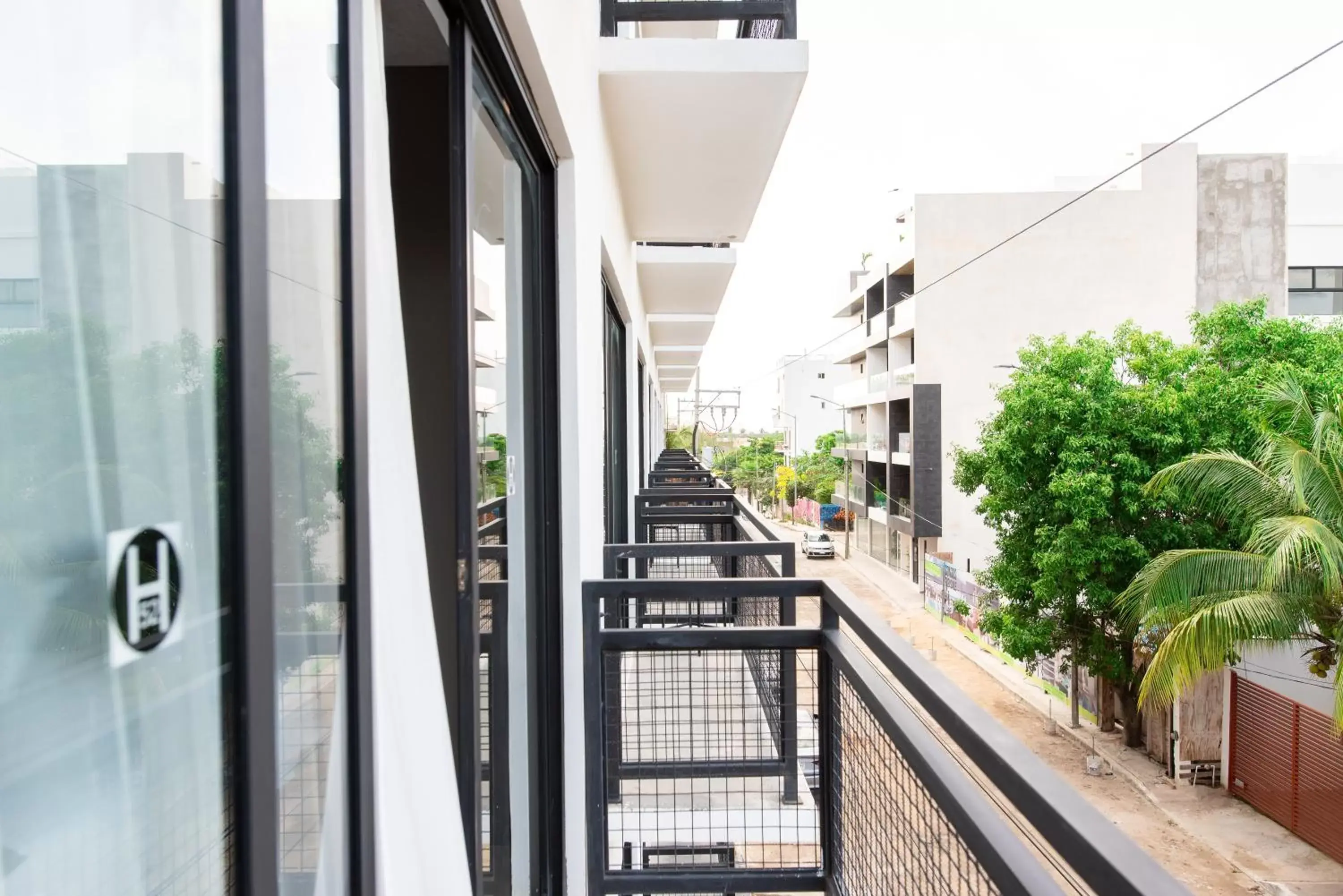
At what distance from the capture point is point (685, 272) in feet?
19.2

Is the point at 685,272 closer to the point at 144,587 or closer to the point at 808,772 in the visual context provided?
the point at 808,772

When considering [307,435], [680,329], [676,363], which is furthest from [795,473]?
[307,435]

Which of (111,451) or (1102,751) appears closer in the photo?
(111,451)

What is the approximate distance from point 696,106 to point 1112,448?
10.2m

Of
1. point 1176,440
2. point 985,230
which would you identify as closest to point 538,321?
point 1176,440

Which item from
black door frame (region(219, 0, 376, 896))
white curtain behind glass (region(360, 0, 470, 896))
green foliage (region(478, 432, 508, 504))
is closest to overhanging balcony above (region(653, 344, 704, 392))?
green foliage (region(478, 432, 508, 504))

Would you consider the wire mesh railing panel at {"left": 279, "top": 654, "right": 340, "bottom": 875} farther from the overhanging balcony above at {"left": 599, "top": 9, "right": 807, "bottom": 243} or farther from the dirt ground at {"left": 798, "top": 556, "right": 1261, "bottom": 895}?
the dirt ground at {"left": 798, "top": 556, "right": 1261, "bottom": 895}

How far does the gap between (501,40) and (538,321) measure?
67 cm

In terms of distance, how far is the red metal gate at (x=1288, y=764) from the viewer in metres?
8.41

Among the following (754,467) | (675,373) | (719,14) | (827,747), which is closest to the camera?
(827,747)

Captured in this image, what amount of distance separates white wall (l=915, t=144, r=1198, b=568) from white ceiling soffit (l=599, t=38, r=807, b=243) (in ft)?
54.0

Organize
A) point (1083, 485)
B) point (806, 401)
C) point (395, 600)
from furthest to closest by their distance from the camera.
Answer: point (806, 401), point (1083, 485), point (395, 600)

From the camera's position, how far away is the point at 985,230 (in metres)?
19.0

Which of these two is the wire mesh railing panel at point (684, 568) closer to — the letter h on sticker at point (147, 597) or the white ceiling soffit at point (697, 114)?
the white ceiling soffit at point (697, 114)
